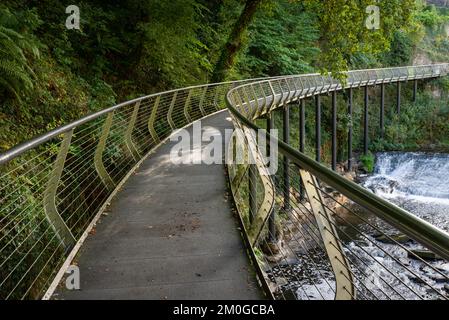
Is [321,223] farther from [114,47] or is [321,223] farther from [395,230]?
[395,230]

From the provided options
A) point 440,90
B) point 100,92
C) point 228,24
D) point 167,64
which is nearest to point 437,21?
point 440,90

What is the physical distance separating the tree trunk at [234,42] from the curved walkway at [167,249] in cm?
1183

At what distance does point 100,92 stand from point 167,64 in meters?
2.55

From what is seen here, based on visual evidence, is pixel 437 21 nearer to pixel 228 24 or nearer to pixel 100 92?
pixel 228 24

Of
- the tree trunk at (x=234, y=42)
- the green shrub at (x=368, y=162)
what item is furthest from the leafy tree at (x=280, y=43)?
the green shrub at (x=368, y=162)

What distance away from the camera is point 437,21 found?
39688 mm

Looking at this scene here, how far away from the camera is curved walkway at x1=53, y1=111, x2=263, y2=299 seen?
11.6 feet

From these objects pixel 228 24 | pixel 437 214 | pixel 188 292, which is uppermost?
pixel 228 24

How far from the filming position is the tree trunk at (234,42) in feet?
56.2

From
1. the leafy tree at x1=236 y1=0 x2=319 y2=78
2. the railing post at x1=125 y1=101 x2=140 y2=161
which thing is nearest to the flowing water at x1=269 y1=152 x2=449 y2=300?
the railing post at x1=125 y1=101 x2=140 y2=161

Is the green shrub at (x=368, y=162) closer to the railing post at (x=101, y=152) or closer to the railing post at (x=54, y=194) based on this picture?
the railing post at (x=101, y=152)

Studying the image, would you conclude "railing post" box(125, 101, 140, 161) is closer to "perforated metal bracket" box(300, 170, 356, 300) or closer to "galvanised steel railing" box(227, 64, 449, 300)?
"galvanised steel railing" box(227, 64, 449, 300)

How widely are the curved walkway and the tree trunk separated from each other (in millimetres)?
11833

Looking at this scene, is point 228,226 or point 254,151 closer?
point 254,151
